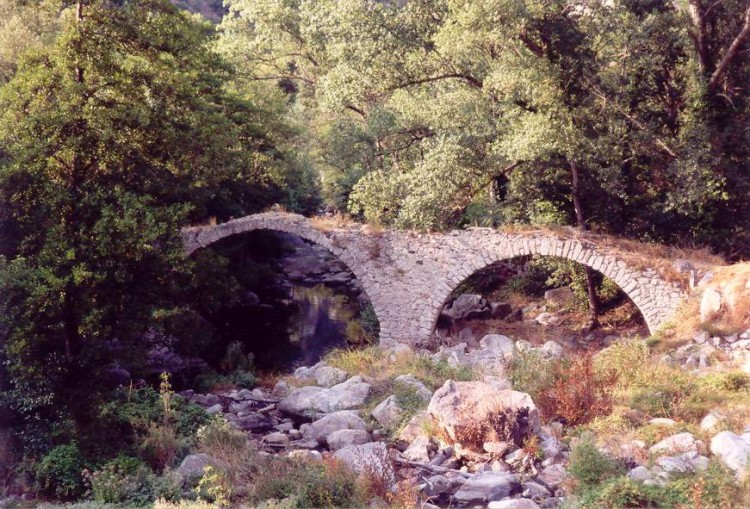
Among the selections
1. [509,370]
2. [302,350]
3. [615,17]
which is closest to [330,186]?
[302,350]

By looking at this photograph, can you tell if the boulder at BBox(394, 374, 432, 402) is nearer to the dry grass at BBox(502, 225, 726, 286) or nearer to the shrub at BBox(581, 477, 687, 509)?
the shrub at BBox(581, 477, 687, 509)

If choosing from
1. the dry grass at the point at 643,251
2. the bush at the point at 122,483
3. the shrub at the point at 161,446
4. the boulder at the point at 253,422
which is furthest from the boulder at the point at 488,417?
the dry grass at the point at 643,251

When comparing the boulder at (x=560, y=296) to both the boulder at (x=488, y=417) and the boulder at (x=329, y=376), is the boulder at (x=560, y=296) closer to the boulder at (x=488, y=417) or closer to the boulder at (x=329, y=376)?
the boulder at (x=329, y=376)

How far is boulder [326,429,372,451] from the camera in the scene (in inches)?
335

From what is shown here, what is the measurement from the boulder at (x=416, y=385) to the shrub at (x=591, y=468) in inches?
132

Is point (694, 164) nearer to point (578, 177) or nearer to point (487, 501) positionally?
point (578, 177)

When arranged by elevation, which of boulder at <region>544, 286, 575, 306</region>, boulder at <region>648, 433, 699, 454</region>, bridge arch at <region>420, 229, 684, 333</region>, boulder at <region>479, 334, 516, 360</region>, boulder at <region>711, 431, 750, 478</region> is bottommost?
boulder at <region>648, 433, 699, 454</region>

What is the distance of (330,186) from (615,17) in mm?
13768

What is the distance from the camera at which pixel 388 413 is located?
929cm

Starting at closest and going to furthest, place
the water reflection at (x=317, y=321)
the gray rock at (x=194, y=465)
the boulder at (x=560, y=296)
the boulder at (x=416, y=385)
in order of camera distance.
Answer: the gray rock at (x=194, y=465) < the boulder at (x=416, y=385) < the water reflection at (x=317, y=321) < the boulder at (x=560, y=296)

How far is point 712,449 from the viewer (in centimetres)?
690

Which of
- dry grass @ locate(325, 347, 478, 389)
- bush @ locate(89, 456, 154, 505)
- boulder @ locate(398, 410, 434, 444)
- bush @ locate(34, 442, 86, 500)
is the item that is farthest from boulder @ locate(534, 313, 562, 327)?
bush @ locate(34, 442, 86, 500)

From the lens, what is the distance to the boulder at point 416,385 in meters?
9.96

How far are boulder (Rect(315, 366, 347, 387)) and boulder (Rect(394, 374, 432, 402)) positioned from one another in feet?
4.01
